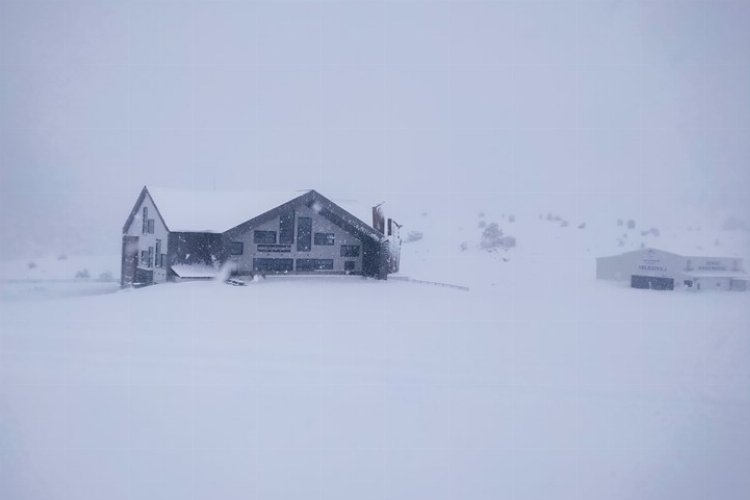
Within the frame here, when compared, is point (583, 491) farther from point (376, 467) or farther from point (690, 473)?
point (376, 467)

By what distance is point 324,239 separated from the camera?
22953mm

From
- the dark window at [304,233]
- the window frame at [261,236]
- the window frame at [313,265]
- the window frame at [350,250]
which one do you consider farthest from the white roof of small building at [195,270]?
the window frame at [350,250]

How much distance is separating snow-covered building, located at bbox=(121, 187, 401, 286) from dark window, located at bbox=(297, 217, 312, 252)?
4 cm

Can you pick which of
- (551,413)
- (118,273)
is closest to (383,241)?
(118,273)

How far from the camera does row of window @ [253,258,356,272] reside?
21.9m

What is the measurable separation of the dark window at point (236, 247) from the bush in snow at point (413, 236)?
1142 centimetres

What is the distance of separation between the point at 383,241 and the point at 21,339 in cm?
1490

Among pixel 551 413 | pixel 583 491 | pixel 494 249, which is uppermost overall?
pixel 494 249

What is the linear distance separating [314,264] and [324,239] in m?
1.23

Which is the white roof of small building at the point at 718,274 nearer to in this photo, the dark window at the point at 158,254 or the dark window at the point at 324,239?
the dark window at the point at 324,239

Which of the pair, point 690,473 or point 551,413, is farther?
point 551,413

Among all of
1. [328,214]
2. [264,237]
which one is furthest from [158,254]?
[328,214]

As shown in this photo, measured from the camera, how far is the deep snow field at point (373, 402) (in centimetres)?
624

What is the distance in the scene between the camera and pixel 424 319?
43.8 ft
